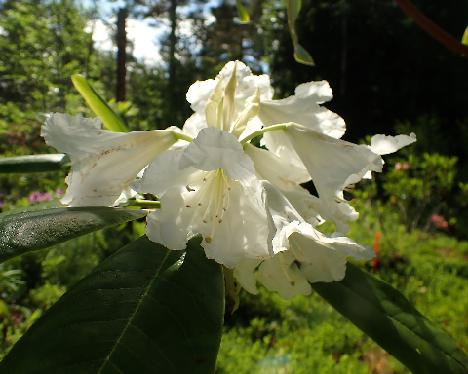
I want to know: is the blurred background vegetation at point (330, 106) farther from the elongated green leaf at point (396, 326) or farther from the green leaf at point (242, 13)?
the green leaf at point (242, 13)

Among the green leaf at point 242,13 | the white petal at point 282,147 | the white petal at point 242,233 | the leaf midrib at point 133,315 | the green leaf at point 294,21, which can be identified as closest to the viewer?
the leaf midrib at point 133,315

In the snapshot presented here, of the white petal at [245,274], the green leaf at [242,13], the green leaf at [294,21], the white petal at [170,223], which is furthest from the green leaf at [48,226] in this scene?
the green leaf at [242,13]

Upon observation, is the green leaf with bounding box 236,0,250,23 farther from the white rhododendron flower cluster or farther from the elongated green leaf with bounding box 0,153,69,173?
the elongated green leaf with bounding box 0,153,69,173

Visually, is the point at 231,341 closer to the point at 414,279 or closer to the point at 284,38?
the point at 414,279

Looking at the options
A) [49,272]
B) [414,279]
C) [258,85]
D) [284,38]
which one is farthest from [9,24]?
[284,38]

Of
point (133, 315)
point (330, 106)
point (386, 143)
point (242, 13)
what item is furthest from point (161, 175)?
point (330, 106)

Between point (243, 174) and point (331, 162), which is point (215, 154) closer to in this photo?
point (243, 174)
